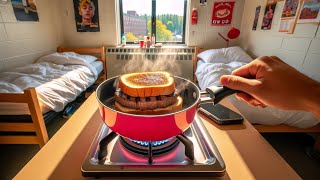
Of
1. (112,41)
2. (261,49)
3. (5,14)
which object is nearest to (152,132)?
(5,14)

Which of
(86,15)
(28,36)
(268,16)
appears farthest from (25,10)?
(268,16)

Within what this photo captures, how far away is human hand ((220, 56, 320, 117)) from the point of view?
37cm

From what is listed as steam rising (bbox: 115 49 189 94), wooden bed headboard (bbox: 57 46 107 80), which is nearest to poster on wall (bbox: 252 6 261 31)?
steam rising (bbox: 115 49 189 94)

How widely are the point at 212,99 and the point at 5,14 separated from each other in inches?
96.9

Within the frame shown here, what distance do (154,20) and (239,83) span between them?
288 cm

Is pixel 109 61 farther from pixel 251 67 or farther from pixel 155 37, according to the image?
pixel 251 67

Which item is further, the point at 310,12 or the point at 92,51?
the point at 92,51

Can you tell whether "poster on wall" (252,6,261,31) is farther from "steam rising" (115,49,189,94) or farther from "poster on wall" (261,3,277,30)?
"steam rising" (115,49,189,94)

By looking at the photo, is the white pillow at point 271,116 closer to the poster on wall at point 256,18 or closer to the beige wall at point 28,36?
the poster on wall at point 256,18

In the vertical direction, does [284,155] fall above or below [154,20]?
below

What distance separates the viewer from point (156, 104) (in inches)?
17.9

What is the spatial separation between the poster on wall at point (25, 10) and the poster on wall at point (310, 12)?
10.1 ft

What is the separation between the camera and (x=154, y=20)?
303 cm

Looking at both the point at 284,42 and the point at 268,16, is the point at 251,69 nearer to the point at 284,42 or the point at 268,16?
the point at 284,42
